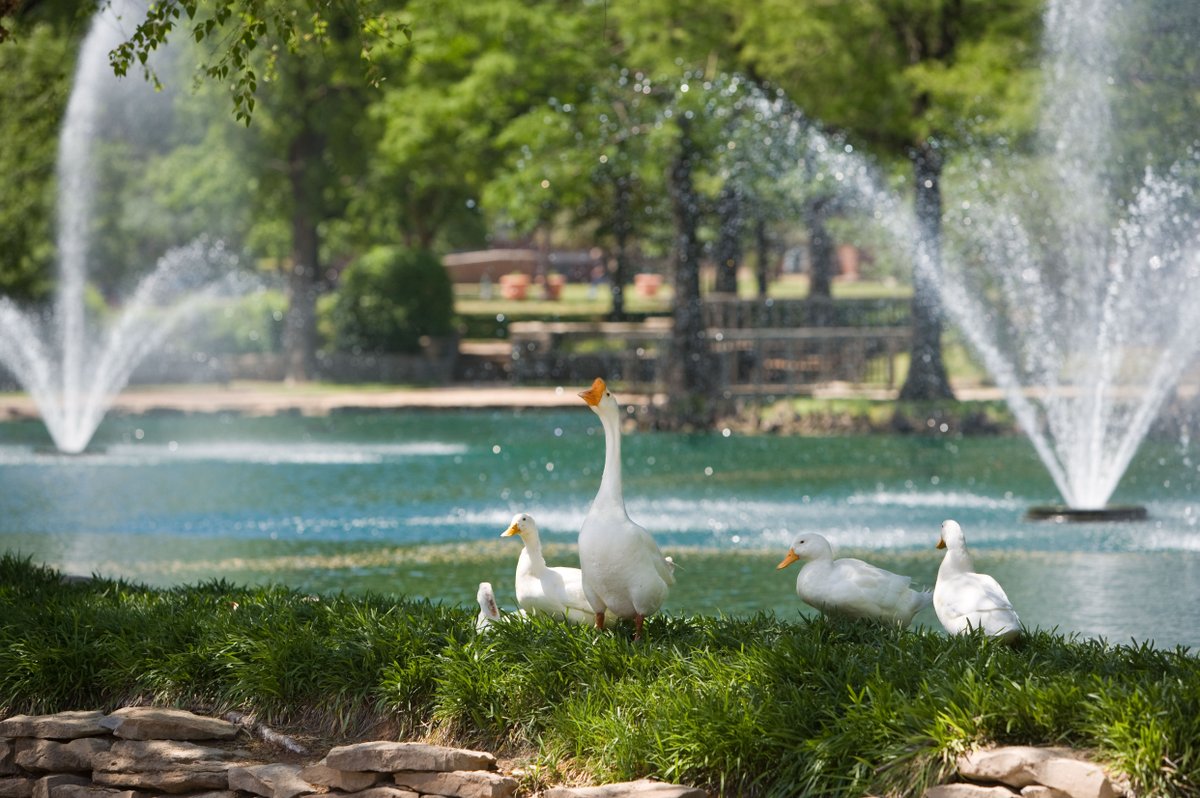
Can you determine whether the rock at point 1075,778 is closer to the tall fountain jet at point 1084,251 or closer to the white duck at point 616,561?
the white duck at point 616,561

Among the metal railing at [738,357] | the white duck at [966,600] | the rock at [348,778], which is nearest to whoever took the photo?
the rock at [348,778]

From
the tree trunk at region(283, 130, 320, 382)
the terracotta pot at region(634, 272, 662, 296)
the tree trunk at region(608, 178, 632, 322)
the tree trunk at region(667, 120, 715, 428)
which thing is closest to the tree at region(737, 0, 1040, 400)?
the tree trunk at region(667, 120, 715, 428)

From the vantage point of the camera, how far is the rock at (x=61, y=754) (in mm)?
6039

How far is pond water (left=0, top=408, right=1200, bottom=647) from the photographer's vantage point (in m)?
10.8

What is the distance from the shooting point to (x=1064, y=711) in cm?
500

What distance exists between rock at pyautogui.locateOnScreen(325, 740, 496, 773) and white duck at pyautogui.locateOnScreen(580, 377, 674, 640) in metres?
0.97

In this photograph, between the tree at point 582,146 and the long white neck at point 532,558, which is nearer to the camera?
the long white neck at point 532,558

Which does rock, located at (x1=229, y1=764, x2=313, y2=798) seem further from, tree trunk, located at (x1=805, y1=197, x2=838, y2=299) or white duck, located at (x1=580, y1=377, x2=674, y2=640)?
tree trunk, located at (x1=805, y1=197, x2=838, y2=299)

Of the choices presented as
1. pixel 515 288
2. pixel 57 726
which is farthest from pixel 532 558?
pixel 515 288

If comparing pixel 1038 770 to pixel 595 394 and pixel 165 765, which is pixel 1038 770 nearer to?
pixel 595 394

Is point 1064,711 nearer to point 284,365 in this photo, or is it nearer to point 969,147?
point 969,147

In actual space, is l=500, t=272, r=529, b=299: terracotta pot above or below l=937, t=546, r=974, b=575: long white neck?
above

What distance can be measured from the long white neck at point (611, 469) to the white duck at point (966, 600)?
137 centimetres

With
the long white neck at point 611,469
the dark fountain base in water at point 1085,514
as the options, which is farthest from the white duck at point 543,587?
the dark fountain base in water at point 1085,514
